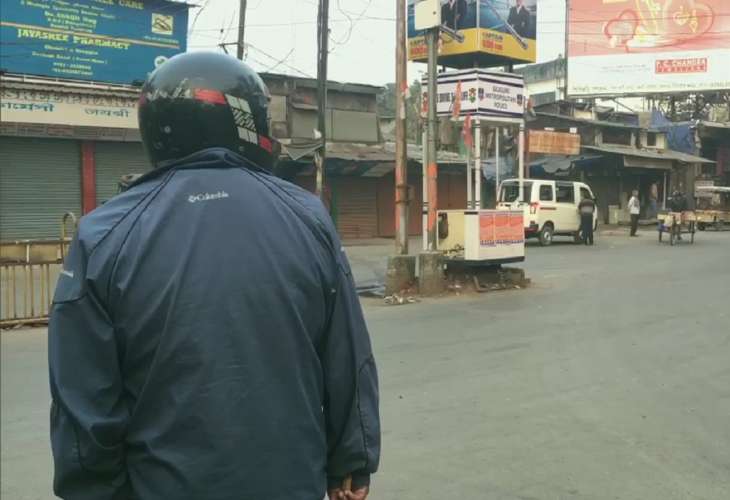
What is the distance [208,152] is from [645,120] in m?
40.1

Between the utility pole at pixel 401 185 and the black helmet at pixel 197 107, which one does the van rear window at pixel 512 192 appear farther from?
the black helmet at pixel 197 107

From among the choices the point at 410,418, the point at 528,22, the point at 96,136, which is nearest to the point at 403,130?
the point at 528,22

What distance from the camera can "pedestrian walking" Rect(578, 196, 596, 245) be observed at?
22.4m

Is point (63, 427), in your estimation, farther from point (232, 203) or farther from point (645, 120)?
point (645, 120)

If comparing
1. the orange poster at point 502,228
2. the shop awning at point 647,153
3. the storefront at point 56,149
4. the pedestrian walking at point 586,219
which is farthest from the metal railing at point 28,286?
the shop awning at point 647,153

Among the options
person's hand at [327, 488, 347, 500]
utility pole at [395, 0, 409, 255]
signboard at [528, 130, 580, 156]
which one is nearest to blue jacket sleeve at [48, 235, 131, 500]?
person's hand at [327, 488, 347, 500]

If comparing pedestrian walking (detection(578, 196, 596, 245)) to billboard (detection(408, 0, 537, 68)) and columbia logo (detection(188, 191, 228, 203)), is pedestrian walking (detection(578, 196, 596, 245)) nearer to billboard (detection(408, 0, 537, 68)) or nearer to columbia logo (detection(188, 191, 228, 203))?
billboard (detection(408, 0, 537, 68))

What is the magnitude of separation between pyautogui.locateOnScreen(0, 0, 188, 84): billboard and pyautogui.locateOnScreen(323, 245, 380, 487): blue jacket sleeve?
17.3 metres

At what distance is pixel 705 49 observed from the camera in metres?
34.5

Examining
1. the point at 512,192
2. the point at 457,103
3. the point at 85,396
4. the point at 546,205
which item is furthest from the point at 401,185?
the point at 85,396

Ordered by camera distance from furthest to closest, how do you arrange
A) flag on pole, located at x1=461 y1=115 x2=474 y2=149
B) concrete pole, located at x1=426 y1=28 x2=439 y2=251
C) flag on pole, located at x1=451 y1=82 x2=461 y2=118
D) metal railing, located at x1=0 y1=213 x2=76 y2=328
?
flag on pole, located at x1=451 y1=82 x2=461 y2=118 < flag on pole, located at x1=461 y1=115 x2=474 y2=149 < concrete pole, located at x1=426 y1=28 x2=439 y2=251 < metal railing, located at x1=0 y1=213 x2=76 y2=328

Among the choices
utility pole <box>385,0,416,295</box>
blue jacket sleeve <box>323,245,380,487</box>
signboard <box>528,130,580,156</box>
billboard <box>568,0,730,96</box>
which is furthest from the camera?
billboard <box>568,0,730,96</box>

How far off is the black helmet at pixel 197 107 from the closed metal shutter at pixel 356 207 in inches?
859

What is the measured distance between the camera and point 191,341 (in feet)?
5.20
